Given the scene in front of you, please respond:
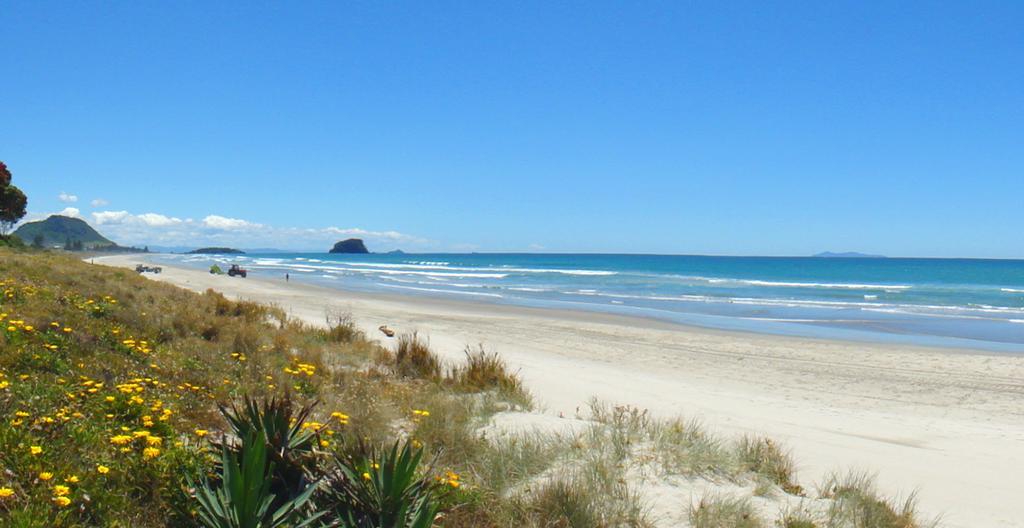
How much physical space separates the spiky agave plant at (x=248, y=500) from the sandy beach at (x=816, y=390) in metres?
4.38

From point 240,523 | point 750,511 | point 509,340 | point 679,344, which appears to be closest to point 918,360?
point 679,344

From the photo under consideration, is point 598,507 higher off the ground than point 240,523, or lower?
lower

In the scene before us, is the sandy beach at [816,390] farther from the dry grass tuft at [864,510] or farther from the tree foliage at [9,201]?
the tree foliage at [9,201]

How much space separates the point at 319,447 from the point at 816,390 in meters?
10.7

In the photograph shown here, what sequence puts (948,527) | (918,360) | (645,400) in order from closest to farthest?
(948,527)
(645,400)
(918,360)

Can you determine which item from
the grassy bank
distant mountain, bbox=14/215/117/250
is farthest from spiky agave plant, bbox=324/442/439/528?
distant mountain, bbox=14/215/117/250

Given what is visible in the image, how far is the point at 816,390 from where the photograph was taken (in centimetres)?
1277

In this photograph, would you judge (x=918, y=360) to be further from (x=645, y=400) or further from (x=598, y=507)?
(x=598, y=507)

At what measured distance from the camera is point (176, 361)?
300 inches

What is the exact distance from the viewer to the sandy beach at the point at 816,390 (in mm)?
7055

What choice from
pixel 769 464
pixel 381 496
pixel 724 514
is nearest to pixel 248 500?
pixel 381 496

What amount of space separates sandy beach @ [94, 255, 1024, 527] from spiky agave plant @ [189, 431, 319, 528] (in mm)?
4380

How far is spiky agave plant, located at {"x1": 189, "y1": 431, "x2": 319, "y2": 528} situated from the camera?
134 inches

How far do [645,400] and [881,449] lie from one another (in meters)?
3.26
